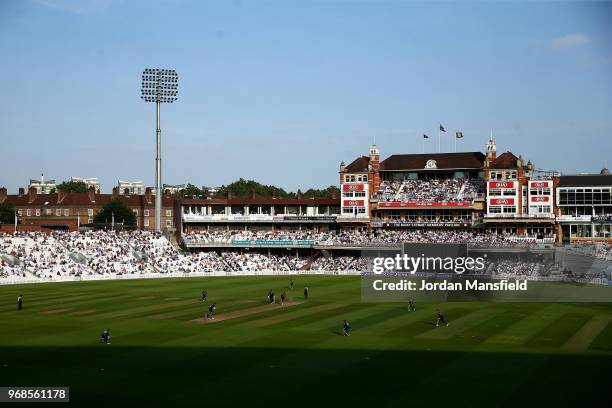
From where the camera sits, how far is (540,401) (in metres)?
22.3

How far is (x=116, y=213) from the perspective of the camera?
372 ft

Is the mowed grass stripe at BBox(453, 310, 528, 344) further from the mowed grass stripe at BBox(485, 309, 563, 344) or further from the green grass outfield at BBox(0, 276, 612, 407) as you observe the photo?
the mowed grass stripe at BBox(485, 309, 563, 344)

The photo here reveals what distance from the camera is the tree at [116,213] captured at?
369ft

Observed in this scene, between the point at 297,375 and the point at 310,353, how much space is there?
391cm

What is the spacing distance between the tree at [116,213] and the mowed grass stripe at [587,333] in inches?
3375

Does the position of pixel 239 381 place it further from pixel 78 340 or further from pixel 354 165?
pixel 354 165

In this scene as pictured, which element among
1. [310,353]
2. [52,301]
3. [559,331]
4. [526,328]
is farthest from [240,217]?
[310,353]

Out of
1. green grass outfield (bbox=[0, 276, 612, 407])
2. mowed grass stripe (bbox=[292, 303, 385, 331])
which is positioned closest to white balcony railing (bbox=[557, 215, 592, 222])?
green grass outfield (bbox=[0, 276, 612, 407])

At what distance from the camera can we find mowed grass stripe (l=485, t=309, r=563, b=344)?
1298 inches

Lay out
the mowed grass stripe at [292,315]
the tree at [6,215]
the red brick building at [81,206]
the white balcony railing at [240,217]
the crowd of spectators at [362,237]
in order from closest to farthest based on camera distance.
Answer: the mowed grass stripe at [292,315] < the crowd of spectators at [362,237] < the white balcony railing at [240,217] < the tree at [6,215] < the red brick building at [81,206]

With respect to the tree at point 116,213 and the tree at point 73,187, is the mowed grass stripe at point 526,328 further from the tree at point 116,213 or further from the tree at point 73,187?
the tree at point 73,187

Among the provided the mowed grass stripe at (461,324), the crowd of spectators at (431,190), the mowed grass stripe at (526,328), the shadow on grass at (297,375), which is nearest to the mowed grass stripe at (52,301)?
the shadow on grass at (297,375)

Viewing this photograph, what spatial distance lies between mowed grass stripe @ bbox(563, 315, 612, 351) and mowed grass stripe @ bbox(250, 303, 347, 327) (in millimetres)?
14756

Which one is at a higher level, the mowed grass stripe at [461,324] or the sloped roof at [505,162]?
the sloped roof at [505,162]
